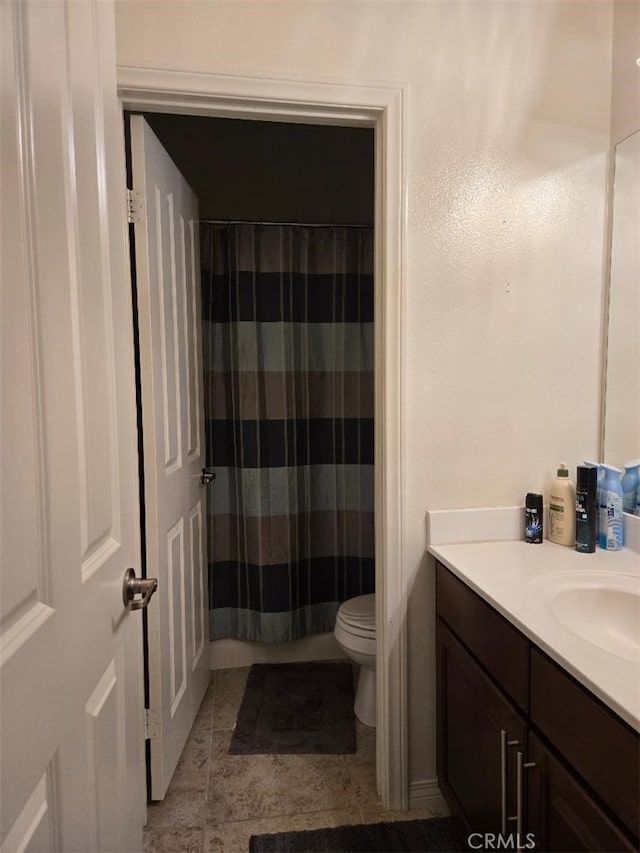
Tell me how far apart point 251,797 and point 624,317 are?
6.16ft

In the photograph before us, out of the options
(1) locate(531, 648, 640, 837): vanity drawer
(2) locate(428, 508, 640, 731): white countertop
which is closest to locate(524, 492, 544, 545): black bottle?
(2) locate(428, 508, 640, 731): white countertop

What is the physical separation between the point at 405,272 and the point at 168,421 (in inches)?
34.1

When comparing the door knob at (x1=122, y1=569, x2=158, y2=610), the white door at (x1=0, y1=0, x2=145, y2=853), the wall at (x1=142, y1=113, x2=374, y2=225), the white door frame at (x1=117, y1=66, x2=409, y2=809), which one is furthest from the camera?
the wall at (x1=142, y1=113, x2=374, y2=225)

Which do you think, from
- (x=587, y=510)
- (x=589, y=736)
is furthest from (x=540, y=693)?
(x=587, y=510)

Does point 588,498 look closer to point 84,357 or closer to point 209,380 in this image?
point 84,357

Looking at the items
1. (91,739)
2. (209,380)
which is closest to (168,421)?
(209,380)

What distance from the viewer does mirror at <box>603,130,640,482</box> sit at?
1479mm

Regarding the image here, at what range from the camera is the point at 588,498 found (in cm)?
140

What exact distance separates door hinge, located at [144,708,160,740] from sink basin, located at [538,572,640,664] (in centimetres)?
119

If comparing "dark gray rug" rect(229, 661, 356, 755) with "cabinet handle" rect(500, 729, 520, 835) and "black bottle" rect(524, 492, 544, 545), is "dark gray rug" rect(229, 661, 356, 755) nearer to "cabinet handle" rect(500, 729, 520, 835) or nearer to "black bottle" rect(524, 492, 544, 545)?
"cabinet handle" rect(500, 729, 520, 835)

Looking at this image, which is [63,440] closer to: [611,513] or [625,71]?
[611,513]

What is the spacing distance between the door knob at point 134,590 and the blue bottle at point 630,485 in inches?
50.8

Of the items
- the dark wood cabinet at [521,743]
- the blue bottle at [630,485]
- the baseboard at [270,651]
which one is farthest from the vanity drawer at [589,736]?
the baseboard at [270,651]

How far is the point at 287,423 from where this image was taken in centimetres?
232
